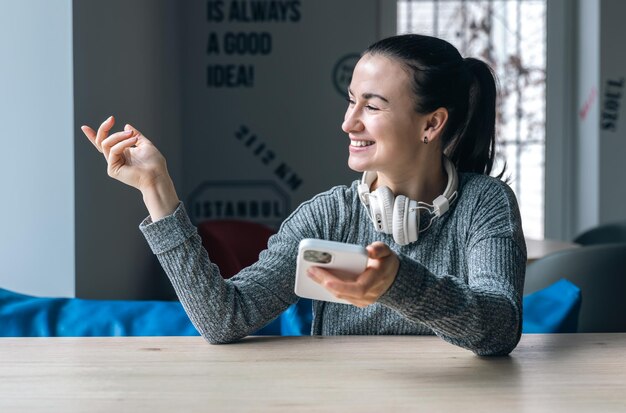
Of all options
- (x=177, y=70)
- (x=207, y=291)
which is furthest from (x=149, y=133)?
(x=207, y=291)

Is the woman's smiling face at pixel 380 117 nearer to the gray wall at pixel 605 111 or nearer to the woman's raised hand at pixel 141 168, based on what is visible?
the woman's raised hand at pixel 141 168

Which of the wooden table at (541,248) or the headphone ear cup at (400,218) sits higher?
the headphone ear cup at (400,218)

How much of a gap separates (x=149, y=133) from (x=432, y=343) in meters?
2.56

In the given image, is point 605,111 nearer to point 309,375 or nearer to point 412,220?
point 412,220

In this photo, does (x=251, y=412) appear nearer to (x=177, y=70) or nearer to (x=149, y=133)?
(x=149, y=133)

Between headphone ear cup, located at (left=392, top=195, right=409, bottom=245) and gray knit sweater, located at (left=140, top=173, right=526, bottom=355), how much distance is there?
2.5 inches

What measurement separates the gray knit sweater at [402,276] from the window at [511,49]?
13.7 feet

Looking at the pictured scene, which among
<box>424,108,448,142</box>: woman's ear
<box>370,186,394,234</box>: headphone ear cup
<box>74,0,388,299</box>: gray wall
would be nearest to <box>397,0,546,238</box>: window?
<box>74,0,388,299</box>: gray wall

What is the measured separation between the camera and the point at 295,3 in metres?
5.37

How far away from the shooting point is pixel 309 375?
1.32 meters

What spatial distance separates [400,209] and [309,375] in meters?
0.46

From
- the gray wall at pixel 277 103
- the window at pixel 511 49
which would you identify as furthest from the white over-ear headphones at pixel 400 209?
Answer: the window at pixel 511 49

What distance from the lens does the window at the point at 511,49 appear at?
19.0 ft

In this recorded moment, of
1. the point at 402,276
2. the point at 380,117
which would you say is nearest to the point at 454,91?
the point at 380,117
